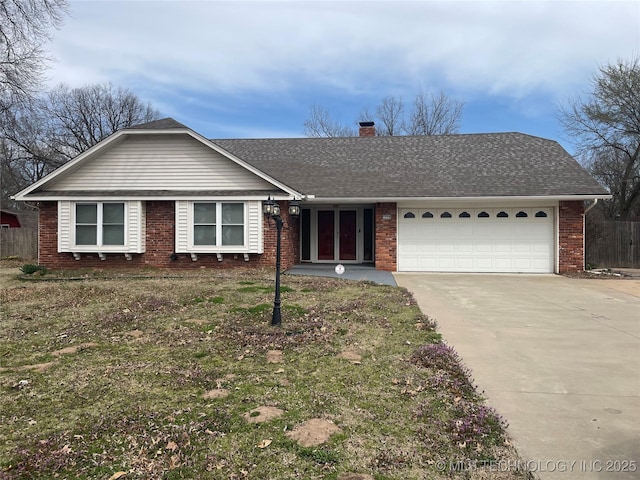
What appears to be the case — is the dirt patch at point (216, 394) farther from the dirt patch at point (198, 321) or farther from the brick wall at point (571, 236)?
the brick wall at point (571, 236)

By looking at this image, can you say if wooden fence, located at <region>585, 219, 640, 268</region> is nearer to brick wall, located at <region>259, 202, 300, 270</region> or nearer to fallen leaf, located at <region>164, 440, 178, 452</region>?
brick wall, located at <region>259, 202, 300, 270</region>

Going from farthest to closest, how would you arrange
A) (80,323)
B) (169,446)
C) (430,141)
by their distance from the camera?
(430,141), (80,323), (169,446)

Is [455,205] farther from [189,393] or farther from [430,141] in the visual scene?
[189,393]

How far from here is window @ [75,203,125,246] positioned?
13.5m

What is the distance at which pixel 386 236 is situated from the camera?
14250mm

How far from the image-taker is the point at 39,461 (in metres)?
2.79

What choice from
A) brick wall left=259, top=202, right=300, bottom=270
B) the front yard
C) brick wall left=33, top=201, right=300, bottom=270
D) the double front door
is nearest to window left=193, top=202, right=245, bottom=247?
brick wall left=33, top=201, right=300, bottom=270

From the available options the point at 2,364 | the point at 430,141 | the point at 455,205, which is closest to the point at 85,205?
the point at 2,364

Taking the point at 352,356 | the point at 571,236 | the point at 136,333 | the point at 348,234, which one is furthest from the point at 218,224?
the point at 571,236

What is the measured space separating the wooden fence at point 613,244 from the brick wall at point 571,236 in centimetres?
421

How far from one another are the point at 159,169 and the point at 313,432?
12.2 m

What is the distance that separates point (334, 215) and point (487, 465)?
13.8m

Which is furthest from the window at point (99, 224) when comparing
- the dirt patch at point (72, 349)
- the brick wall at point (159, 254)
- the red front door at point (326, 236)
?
the dirt patch at point (72, 349)

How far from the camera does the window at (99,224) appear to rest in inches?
533
